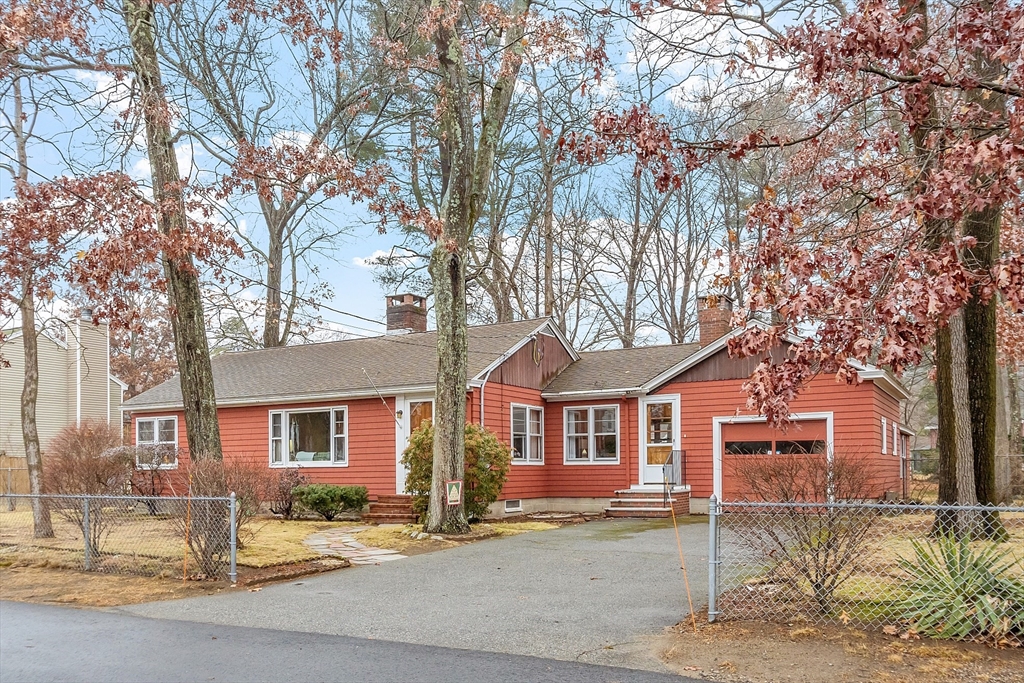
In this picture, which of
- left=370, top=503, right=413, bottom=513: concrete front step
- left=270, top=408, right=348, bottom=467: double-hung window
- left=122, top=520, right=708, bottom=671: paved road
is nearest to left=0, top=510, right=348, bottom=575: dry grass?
left=122, top=520, right=708, bottom=671: paved road

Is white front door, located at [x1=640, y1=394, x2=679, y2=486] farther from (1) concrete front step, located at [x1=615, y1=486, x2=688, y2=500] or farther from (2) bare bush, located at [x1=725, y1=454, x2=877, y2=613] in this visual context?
(2) bare bush, located at [x1=725, y1=454, x2=877, y2=613]

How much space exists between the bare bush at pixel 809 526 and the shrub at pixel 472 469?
888 centimetres

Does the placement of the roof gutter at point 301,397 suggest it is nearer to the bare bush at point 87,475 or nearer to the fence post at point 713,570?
the bare bush at point 87,475

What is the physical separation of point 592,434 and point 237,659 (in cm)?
1509

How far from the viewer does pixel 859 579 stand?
27.4ft

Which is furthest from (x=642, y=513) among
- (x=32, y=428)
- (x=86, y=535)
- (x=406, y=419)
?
(x=32, y=428)

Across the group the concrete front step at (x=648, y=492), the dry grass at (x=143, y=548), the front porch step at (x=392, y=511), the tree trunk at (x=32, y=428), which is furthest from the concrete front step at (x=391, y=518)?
the tree trunk at (x=32, y=428)

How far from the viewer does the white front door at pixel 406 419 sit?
1959 cm

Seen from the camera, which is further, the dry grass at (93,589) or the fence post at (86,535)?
the fence post at (86,535)

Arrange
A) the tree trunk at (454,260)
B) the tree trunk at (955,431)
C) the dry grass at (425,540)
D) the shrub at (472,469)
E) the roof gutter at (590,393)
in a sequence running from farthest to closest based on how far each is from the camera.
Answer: the roof gutter at (590,393)
the shrub at (472,469)
the tree trunk at (454,260)
the dry grass at (425,540)
the tree trunk at (955,431)

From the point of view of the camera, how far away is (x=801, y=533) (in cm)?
759

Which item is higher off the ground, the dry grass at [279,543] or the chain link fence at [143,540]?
the chain link fence at [143,540]

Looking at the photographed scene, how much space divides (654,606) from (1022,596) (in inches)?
130

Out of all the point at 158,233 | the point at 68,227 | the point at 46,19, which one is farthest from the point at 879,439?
the point at 46,19
